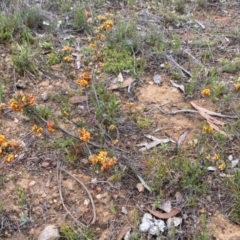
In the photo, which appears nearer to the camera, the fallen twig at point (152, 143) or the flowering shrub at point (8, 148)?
the flowering shrub at point (8, 148)

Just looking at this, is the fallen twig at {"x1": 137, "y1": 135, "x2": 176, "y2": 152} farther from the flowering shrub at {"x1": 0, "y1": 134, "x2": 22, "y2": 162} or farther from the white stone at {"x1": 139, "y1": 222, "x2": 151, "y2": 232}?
the flowering shrub at {"x1": 0, "y1": 134, "x2": 22, "y2": 162}

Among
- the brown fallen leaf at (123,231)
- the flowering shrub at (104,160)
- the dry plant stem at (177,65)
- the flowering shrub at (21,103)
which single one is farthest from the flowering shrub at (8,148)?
the dry plant stem at (177,65)

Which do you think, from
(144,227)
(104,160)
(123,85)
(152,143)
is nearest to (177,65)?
(123,85)

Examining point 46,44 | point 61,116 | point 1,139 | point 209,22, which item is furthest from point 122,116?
point 209,22

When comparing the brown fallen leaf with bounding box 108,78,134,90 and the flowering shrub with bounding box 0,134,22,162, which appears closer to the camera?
the flowering shrub with bounding box 0,134,22,162

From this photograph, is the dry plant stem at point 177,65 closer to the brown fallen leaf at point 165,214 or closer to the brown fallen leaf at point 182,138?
the brown fallen leaf at point 182,138

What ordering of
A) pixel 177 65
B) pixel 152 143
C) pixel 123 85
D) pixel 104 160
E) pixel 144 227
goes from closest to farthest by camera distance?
pixel 144 227 < pixel 104 160 < pixel 152 143 < pixel 123 85 < pixel 177 65

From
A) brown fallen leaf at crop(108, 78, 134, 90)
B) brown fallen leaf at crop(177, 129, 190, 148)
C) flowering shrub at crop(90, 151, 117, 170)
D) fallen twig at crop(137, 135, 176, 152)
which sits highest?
flowering shrub at crop(90, 151, 117, 170)

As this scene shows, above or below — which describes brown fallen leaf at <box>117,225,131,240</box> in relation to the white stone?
below

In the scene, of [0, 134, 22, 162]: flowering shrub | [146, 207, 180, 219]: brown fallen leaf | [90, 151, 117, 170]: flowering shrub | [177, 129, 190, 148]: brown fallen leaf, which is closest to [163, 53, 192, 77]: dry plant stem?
[177, 129, 190, 148]: brown fallen leaf

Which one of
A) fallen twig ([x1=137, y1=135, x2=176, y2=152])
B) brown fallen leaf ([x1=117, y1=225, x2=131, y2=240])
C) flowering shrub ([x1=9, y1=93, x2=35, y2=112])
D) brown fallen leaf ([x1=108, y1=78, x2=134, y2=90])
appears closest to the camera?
brown fallen leaf ([x1=117, y1=225, x2=131, y2=240])

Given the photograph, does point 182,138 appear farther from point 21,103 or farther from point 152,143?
point 21,103

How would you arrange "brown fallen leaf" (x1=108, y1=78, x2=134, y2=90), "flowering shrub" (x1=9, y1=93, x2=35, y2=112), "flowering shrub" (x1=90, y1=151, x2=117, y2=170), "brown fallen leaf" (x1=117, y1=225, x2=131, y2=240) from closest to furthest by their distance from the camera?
"brown fallen leaf" (x1=117, y1=225, x2=131, y2=240) < "flowering shrub" (x1=90, y1=151, x2=117, y2=170) < "flowering shrub" (x1=9, y1=93, x2=35, y2=112) < "brown fallen leaf" (x1=108, y1=78, x2=134, y2=90)

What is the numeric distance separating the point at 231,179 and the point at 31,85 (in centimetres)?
193
